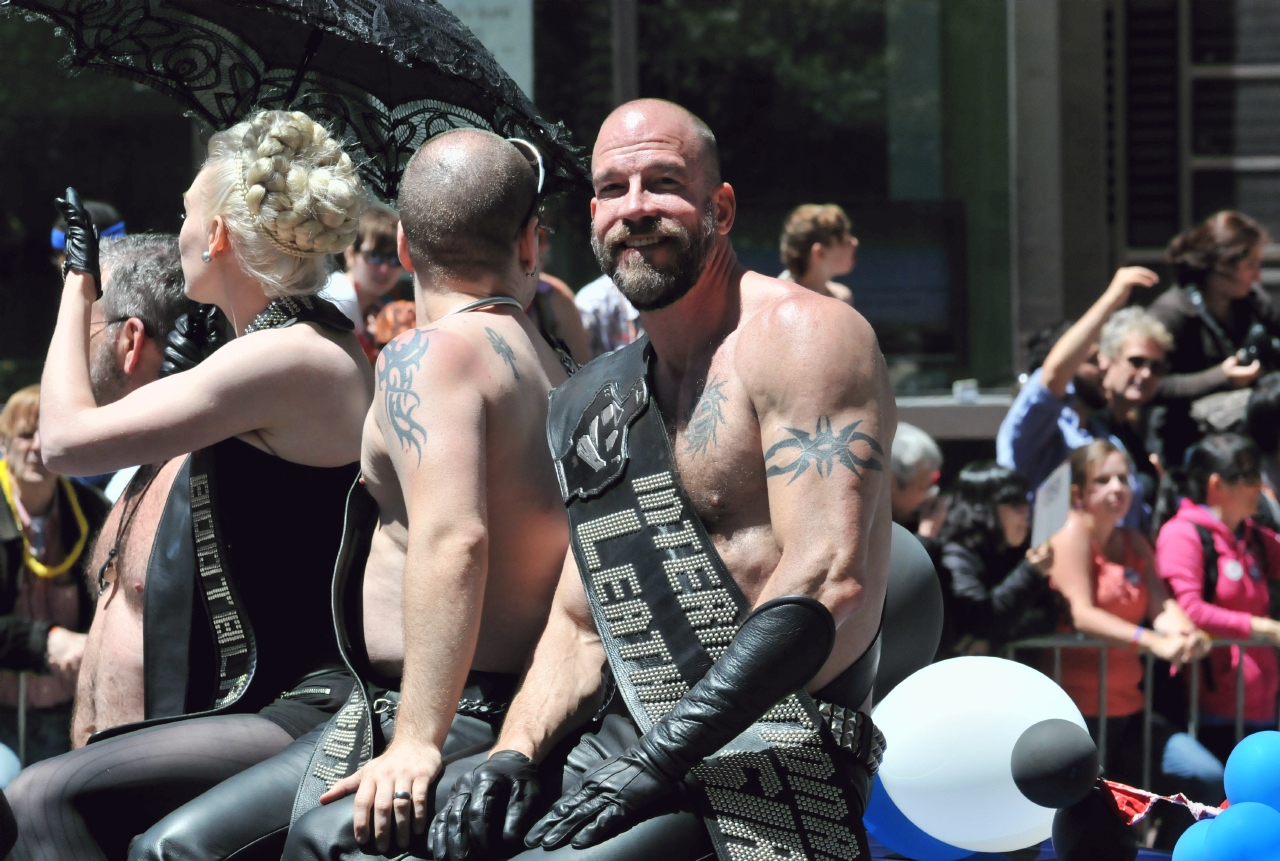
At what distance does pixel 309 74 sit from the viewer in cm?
375

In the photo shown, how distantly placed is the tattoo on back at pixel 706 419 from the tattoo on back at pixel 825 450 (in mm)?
171

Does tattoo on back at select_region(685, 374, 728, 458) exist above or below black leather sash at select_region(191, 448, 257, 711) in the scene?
above

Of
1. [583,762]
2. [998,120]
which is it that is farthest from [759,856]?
[998,120]

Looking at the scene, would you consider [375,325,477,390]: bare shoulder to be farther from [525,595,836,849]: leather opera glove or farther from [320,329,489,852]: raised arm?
[525,595,836,849]: leather opera glove

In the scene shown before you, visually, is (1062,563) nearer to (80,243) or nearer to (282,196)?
(282,196)

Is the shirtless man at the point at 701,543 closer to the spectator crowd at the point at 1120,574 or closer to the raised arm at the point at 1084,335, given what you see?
the spectator crowd at the point at 1120,574

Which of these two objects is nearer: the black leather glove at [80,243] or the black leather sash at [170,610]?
the black leather sash at [170,610]

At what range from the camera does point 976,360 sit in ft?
26.6

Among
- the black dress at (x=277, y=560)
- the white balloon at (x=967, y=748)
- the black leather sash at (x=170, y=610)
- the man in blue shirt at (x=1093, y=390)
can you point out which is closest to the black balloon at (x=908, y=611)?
the white balloon at (x=967, y=748)

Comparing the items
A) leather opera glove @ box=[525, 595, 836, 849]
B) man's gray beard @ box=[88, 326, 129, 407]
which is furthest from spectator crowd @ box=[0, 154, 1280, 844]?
leather opera glove @ box=[525, 595, 836, 849]

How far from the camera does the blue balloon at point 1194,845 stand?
3186mm

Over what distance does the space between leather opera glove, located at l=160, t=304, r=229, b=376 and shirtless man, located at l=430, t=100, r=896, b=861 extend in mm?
1107

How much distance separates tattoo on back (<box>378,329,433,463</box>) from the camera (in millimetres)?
2893

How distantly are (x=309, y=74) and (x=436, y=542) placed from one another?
1497mm
